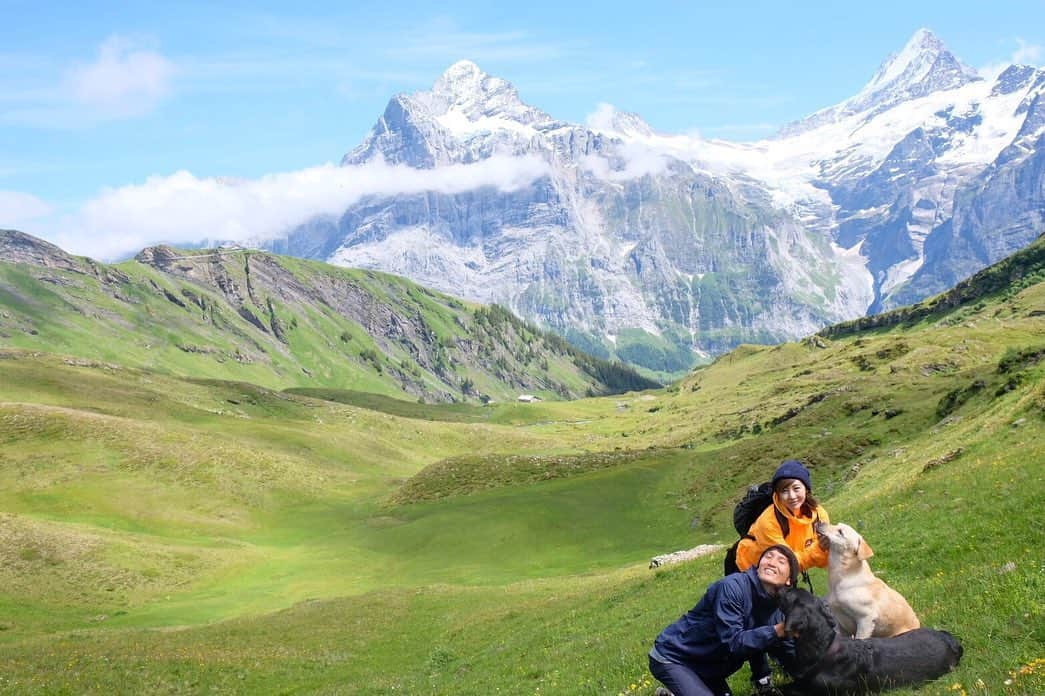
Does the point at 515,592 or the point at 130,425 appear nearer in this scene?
the point at 515,592

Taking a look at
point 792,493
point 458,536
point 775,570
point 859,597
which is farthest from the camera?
point 458,536

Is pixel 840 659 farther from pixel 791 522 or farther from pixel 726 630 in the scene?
pixel 791 522

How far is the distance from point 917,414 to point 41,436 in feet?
318

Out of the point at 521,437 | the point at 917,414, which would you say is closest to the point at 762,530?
the point at 917,414

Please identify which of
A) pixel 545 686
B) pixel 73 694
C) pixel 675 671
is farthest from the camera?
pixel 73 694

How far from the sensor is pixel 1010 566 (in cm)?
1630

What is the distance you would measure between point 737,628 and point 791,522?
3.30 meters

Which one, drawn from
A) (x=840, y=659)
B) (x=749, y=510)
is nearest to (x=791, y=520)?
(x=749, y=510)

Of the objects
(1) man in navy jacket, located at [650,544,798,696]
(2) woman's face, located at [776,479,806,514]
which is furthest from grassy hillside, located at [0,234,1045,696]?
(2) woman's face, located at [776,479,806,514]

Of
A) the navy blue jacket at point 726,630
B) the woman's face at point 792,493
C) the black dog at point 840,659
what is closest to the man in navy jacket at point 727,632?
the navy blue jacket at point 726,630

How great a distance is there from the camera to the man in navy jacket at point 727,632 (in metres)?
12.6

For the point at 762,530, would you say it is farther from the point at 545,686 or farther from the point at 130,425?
the point at 130,425

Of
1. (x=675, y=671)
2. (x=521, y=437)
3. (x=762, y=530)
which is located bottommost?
(x=521, y=437)

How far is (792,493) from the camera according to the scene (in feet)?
49.2
